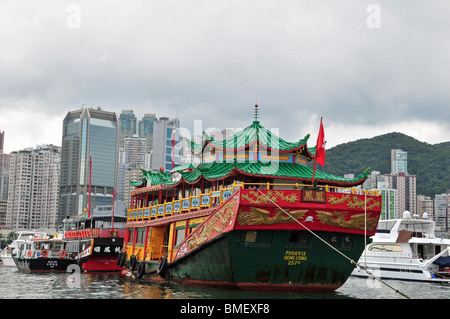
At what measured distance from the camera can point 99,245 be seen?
36750 millimetres

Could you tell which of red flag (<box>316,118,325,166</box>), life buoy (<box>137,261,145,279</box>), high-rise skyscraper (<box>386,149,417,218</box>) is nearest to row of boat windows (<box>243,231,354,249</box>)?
red flag (<box>316,118,325,166</box>)

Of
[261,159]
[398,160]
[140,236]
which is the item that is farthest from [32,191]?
[261,159]

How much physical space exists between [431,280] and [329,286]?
17.7 meters

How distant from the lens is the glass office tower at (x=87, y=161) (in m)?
155

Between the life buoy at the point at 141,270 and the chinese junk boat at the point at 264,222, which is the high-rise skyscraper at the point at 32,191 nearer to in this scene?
the life buoy at the point at 141,270

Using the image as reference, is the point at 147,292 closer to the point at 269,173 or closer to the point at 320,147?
the point at 269,173

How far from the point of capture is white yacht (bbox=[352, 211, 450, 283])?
38.0 m

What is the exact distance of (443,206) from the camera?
13225 centimetres

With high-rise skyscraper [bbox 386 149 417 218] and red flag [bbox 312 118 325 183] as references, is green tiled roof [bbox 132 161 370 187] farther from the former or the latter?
high-rise skyscraper [bbox 386 149 417 218]

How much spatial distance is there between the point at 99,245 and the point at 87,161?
4898 inches

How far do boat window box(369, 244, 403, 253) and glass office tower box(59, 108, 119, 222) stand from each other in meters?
120

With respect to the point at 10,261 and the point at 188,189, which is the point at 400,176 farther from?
the point at 188,189

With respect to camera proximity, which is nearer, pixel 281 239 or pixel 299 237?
pixel 281 239
